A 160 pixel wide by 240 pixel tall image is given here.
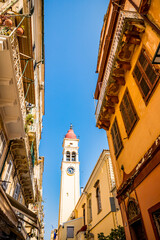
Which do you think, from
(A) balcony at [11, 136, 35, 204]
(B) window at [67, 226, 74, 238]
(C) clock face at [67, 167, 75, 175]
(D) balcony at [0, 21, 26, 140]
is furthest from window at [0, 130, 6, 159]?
(C) clock face at [67, 167, 75, 175]

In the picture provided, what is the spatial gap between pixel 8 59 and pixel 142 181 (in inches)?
217

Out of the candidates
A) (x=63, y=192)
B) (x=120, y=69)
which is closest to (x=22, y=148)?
(x=120, y=69)

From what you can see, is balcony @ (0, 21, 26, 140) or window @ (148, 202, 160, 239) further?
balcony @ (0, 21, 26, 140)

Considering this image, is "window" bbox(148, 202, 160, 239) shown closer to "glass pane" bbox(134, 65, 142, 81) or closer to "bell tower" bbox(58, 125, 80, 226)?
"glass pane" bbox(134, 65, 142, 81)

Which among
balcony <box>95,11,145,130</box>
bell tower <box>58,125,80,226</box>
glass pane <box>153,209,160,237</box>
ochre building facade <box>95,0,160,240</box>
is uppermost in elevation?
bell tower <box>58,125,80,226</box>

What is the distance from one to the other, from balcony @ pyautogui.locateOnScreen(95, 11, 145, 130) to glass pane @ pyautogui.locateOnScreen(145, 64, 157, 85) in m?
1.23

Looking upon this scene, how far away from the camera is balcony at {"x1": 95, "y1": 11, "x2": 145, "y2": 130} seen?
529 cm

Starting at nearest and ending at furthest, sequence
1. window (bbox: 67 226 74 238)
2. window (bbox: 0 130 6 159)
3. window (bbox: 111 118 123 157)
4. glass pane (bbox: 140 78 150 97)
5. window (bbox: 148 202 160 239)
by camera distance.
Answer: window (bbox: 148 202 160 239) < glass pane (bbox: 140 78 150 97) < window (bbox: 0 130 6 159) < window (bbox: 111 118 123 157) < window (bbox: 67 226 74 238)

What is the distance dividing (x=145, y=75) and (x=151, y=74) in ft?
1.07

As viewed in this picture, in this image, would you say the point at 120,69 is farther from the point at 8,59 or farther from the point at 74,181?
the point at 74,181

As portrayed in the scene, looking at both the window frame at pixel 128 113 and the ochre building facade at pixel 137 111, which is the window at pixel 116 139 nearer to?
the ochre building facade at pixel 137 111

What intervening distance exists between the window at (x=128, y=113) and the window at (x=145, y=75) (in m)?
0.80

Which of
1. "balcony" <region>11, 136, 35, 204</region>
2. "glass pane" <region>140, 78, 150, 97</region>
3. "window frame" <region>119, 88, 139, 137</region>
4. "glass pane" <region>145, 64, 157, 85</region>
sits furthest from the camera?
"balcony" <region>11, 136, 35, 204</region>

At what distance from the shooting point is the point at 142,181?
15.9 ft
